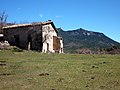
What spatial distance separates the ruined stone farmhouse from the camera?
62.7m

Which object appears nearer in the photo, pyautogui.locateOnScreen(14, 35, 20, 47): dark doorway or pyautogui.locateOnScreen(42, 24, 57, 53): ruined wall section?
pyautogui.locateOnScreen(42, 24, 57, 53): ruined wall section

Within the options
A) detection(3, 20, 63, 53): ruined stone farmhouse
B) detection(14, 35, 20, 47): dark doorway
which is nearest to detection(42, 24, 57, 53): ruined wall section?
detection(3, 20, 63, 53): ruined stone farmhouse

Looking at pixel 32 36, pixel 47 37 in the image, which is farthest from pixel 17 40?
pixel 47 37

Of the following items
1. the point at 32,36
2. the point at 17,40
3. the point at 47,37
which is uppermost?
the point at 32,36

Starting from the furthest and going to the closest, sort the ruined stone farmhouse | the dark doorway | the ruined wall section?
the dark doorway < the ruined wall section < the ruined stone farmhouse

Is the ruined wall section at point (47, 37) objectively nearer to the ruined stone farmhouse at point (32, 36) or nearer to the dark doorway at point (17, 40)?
the ruined stone farmhouse at point (32, 36)

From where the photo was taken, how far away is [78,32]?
586ft

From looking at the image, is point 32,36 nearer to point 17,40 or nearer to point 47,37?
point 47,37

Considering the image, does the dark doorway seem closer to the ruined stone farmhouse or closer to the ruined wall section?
the ruined stone farmhouse

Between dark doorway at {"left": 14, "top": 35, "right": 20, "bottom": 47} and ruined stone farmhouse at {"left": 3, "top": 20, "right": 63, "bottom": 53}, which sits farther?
dark doorway at {"left": 14, "top": 35, "right": 20, "bottom": 47}

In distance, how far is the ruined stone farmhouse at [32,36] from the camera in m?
62.7

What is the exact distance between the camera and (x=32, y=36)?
208ft

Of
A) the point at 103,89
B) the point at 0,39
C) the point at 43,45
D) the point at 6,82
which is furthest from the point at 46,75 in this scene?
the point at 0,39

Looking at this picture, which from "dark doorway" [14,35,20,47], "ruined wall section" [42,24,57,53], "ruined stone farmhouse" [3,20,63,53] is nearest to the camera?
"ruined stone farmhouse" [3,20,63,53]
